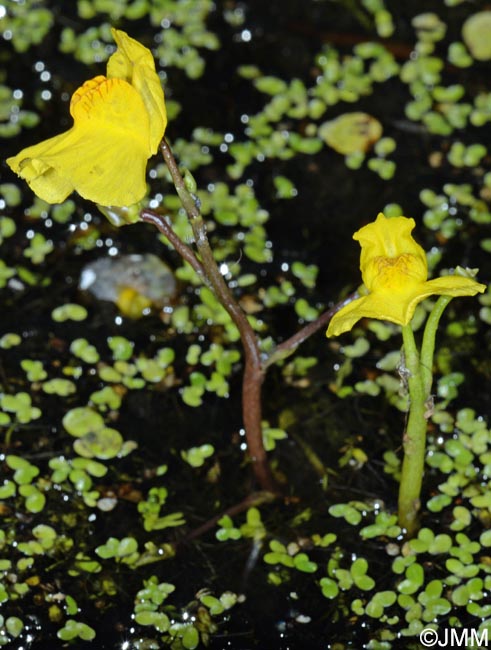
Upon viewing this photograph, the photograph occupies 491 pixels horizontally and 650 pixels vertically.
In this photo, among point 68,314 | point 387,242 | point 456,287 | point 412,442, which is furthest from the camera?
point 68,314

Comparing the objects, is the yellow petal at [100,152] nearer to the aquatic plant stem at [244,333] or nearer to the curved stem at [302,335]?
the aquatic plant stem at [244,333]

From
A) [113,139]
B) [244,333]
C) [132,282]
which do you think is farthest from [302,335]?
[132,282]

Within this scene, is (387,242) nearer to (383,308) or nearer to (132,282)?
(383,308)

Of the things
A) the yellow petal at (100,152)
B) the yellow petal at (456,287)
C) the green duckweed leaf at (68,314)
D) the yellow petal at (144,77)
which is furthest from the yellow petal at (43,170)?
the green duckweed leaf at (68,314)

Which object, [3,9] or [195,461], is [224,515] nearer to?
[195,461]

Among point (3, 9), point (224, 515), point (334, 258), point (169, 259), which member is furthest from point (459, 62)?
point (224, 515)
